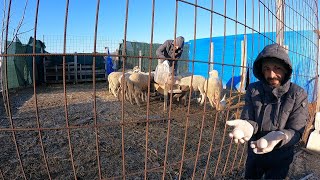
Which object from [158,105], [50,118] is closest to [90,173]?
[50,118]

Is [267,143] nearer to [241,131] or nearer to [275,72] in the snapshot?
[241,131]

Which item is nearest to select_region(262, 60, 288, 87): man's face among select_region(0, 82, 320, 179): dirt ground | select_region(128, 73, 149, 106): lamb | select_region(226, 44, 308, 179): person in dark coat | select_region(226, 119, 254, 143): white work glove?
select_region(226, 44, 308, 179): person in dark coat

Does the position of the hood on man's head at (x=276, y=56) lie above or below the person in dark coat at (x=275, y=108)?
above

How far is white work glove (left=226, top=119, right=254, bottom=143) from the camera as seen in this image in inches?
63.3

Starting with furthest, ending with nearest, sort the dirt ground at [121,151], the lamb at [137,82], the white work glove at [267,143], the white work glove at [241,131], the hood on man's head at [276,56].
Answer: the lamb at [137,82]
the dirt ground at [121,151]
the hood on man's head at [276,56]
the white work glove at [241,131]
the white work glove at [267,143]

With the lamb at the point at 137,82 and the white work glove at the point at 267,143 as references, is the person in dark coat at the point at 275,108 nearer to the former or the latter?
the white work glove at the point at 267,143

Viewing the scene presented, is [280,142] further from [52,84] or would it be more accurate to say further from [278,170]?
[52,84]

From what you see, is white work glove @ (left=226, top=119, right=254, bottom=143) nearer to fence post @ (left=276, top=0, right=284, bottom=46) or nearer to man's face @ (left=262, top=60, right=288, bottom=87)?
man's face @ (left=262, top=60, right=288, bottom=87)

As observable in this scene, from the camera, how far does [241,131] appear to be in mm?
1633

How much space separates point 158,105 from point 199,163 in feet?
15.2

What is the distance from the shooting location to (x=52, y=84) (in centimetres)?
1452

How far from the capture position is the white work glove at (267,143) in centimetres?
150

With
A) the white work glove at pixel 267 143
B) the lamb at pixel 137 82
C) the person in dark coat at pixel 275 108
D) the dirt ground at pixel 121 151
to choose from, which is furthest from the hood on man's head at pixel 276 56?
the lamb at pixel 137 82

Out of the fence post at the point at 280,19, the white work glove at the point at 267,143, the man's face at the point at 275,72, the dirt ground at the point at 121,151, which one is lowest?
the dirt ground at the point at 121,151
